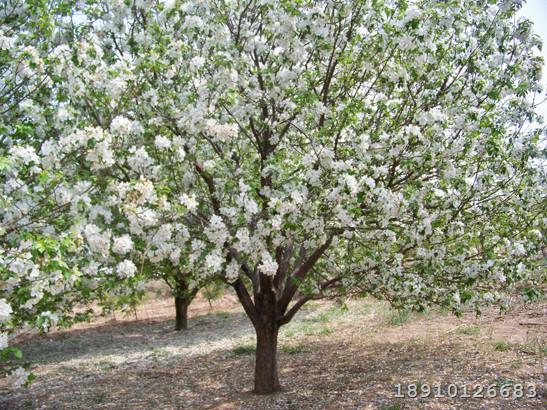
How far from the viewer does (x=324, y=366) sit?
13.1 metres

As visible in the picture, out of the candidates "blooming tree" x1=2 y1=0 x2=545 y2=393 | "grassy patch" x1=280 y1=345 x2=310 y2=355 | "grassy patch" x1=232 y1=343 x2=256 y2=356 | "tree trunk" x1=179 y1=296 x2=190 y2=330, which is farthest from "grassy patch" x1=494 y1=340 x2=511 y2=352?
"tree trunk" x1=179 y1=296 x2=190 y2=330

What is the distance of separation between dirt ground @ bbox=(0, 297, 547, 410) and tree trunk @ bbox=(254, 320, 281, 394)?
Result: 36 centimetres

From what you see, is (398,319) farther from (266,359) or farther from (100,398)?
(100,398)

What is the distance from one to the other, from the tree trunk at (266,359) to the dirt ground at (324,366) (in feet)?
1.17

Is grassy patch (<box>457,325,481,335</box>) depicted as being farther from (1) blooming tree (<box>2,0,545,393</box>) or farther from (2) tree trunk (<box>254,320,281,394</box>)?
(2) tree trunk (<box>254,320,281,394</box>)

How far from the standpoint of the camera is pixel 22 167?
5797mm

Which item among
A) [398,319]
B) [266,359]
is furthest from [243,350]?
[266,359]

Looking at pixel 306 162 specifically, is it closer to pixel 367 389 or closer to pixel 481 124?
pixel 481 124

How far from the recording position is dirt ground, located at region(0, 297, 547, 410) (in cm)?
945

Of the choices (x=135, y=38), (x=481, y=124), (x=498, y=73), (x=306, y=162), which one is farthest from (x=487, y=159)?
(x=135, y=38)

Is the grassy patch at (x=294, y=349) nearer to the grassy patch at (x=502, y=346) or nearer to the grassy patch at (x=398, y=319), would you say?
the grassy patch at (x=398, y=319)

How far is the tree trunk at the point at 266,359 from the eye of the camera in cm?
1038

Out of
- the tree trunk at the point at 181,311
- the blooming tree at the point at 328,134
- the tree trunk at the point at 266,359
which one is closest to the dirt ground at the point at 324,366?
the tree trunk at the point at 266,359

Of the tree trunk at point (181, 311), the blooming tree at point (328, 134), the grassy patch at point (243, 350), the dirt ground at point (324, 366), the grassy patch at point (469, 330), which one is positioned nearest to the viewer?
the blooming tree at point (328, 134)
